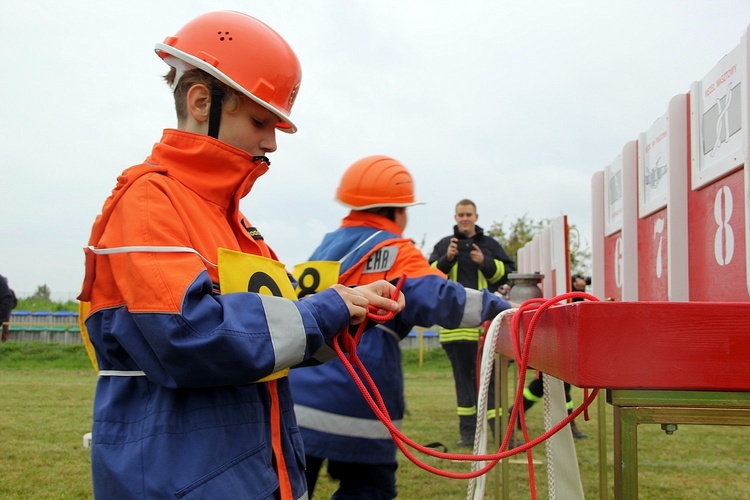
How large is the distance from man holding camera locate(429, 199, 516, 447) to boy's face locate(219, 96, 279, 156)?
4732 mm

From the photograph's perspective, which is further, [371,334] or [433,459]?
[433,459]

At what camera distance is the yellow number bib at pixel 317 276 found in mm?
3787

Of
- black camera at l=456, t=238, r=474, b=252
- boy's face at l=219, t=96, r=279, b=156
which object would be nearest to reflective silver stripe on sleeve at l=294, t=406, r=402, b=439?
boy's face at l=219, t=96, r=279, b=156

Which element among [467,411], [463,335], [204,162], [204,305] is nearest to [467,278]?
[463,335]

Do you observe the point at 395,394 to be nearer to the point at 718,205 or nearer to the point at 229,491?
the point at 718,205

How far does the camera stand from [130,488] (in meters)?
1.56

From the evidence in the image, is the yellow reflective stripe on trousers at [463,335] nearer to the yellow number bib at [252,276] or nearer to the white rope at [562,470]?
the white rope at [562,470]

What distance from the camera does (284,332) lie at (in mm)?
1638

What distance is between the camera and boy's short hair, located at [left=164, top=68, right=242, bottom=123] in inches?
73.8

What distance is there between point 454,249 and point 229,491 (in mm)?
4851

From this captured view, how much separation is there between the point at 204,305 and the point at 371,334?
79.8 inches

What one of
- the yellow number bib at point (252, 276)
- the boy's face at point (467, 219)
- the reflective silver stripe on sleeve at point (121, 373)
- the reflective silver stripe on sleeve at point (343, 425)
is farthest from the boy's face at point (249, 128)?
the boy's face at point (467, 219)

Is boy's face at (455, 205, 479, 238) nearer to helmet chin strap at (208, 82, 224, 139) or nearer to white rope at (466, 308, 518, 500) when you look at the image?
white rope at (466, 308, 518, 500)

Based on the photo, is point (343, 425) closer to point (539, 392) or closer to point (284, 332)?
point (284, 332)
